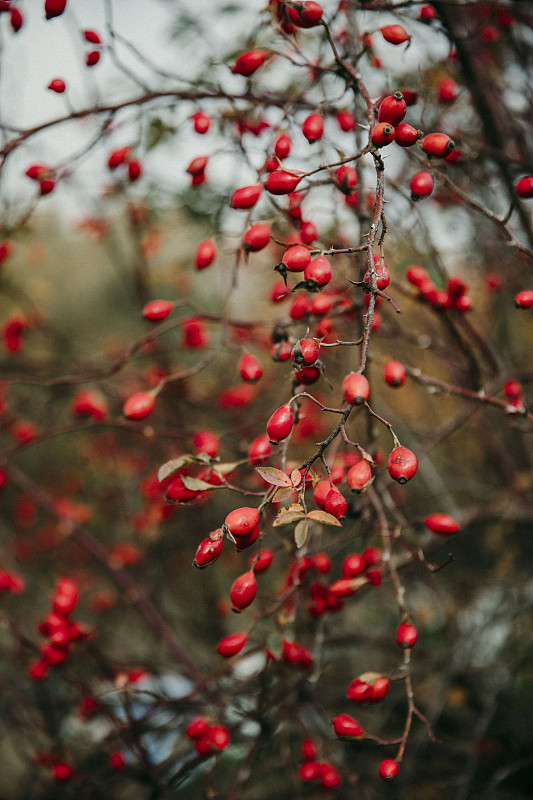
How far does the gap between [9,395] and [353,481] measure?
3.13 metres

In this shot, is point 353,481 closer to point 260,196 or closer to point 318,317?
point 318,317

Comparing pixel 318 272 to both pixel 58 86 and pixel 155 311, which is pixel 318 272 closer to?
pixel 155 311

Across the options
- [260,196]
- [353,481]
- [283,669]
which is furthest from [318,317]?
[283,669]

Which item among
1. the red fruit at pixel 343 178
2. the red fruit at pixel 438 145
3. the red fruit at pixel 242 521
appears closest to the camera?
the red fruit at pixel 242 521

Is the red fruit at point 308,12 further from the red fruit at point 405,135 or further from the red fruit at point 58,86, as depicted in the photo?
the red fruit at point 58,86

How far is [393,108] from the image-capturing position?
0.85 meters

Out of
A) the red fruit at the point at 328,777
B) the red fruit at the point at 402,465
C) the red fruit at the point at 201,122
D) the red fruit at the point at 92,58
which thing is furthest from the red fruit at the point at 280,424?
the red fruit at the point at 92,58

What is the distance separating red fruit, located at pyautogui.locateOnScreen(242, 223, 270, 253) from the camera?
3.54 ft

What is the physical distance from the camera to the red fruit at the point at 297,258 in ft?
2.98

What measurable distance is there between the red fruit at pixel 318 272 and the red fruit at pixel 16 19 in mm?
1111

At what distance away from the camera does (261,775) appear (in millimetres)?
1933

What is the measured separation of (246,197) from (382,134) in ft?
1.13

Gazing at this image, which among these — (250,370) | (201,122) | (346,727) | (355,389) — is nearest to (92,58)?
(201,122)

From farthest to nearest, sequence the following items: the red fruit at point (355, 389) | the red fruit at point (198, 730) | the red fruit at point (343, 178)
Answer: the red fruit at point (198, 730) → the red fruit at point (343, 178) → the red fruit at point (355, 389)
